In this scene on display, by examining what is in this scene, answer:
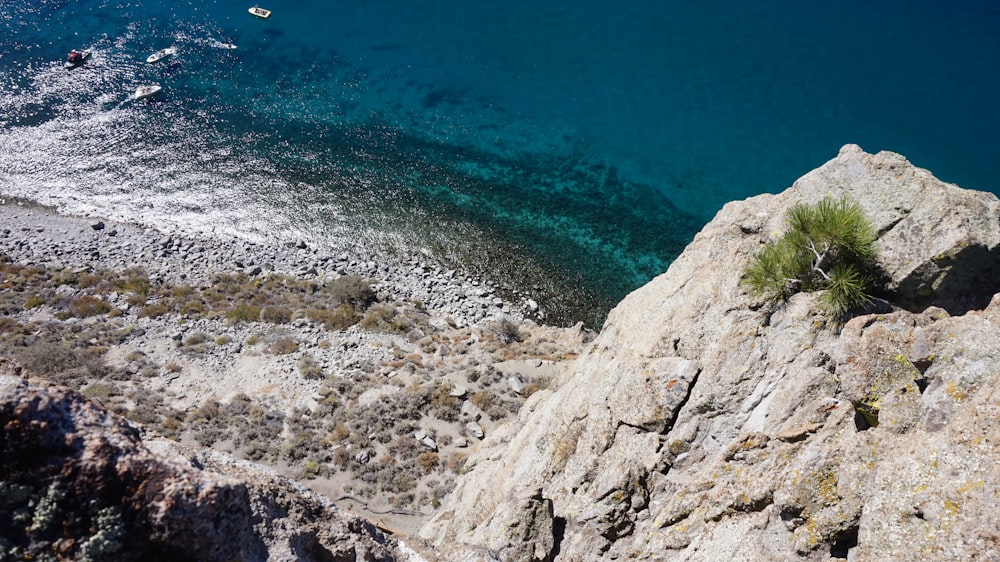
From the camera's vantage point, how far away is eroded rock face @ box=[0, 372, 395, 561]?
18.7ft

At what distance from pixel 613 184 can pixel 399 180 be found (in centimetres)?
1867

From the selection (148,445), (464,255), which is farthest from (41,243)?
(148,445)

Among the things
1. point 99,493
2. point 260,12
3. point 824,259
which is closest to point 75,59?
point 260,12

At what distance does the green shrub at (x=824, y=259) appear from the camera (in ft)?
35.9

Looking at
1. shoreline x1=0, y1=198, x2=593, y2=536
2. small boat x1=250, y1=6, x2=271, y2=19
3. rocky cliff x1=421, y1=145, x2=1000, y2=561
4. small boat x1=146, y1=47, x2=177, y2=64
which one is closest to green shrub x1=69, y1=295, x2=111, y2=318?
shoreline x1=0, y1=198, x2=593, y2=536

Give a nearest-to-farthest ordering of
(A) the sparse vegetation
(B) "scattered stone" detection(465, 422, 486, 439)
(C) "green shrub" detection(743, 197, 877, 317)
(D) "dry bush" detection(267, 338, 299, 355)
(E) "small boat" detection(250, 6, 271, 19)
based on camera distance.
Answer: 1. (C) "green shrub" detection(743, 197, 877, 317)
2. (A) the sparse vegetation
3. (B) "scattered stone" detection(465, 422, 486, 439)
4. (D) "dry bush" detection(267, 338, 299, 355)
5. (E) "small boat" detection(250, 6, 271, 19)

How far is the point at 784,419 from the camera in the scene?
32.1 ft

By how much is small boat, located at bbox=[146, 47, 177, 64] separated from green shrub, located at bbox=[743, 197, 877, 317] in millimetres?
63307

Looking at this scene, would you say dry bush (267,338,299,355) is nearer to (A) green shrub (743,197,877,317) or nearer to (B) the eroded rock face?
(B) the eroded rock face

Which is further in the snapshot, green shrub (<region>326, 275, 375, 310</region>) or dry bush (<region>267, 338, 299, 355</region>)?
green shrub (<region>326, 275, 375, 310</region>)

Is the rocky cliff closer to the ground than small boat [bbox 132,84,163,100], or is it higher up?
higher up

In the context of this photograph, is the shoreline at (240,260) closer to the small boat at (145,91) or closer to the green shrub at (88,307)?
the green shrub at (88,307)

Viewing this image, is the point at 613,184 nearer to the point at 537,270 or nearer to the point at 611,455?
the point at 537,270

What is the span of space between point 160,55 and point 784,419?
66.4 m
